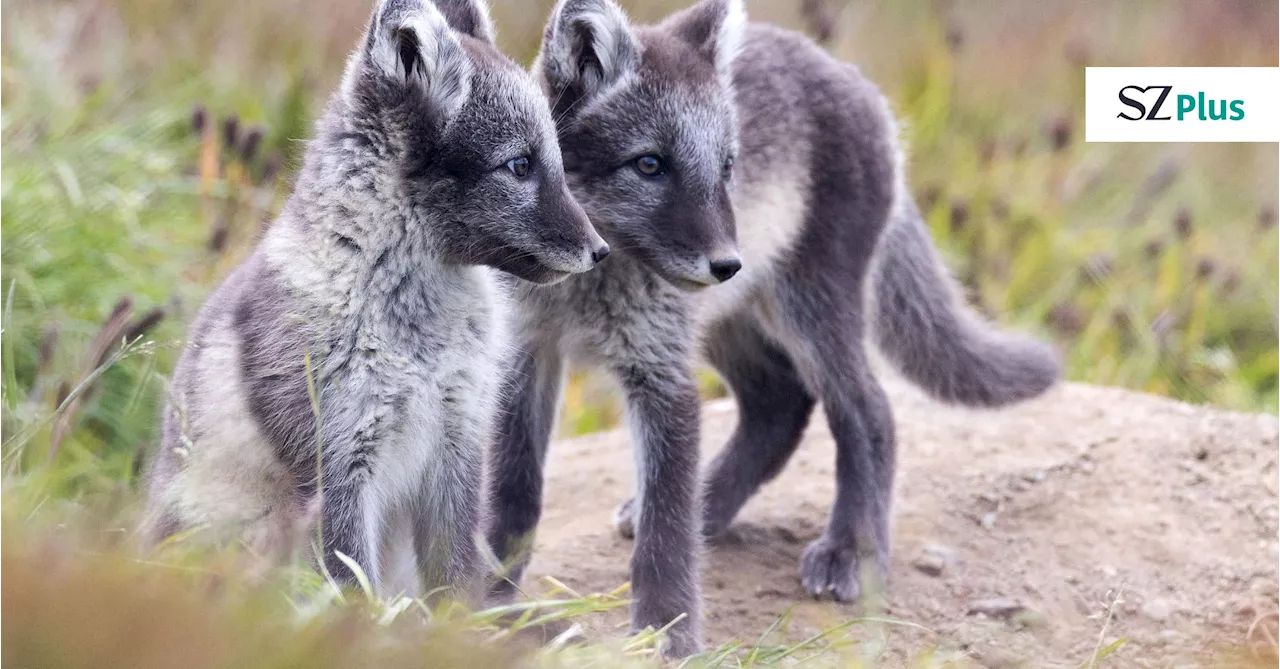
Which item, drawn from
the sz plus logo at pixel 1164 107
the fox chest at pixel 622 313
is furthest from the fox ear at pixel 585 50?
the sz plus logo at pixel 1164 107

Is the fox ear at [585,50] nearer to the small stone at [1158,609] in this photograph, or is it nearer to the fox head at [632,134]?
the fox head at [632,134]

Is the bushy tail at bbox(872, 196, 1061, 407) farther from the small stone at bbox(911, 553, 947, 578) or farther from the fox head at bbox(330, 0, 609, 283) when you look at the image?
the fox head at bbox(330, 0, 609, 283)

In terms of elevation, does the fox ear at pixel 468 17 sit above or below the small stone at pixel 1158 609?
above

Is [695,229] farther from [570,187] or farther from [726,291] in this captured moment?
[726,291]

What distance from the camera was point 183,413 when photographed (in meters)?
2.98

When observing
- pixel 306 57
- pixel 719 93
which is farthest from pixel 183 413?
pixel 306 57

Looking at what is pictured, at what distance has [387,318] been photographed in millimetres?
2982

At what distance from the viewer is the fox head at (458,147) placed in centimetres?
300

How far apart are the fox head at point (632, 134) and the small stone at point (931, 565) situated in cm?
142

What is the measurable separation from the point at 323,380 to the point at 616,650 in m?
0.84

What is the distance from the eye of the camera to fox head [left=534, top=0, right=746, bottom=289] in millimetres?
3666

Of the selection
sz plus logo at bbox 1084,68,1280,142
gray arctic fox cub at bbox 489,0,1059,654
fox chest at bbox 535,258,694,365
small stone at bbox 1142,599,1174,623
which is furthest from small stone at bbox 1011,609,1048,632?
sz plus logo at bbox 1084,68,1280,142

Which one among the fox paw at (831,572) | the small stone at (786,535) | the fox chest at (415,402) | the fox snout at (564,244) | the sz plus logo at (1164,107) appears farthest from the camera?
the sz plus logo at (1164,107)

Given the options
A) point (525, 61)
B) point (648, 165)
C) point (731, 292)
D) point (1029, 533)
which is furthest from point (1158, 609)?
point (525, 61)
